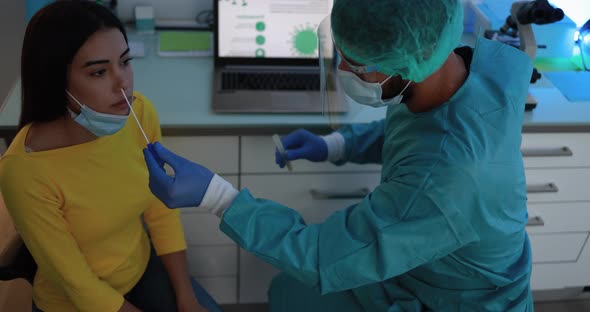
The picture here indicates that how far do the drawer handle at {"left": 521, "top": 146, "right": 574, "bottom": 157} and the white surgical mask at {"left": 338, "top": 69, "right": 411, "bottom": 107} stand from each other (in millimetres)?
845

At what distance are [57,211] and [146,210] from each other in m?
0.33

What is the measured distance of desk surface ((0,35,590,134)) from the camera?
176cm

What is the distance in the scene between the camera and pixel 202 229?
2037mm

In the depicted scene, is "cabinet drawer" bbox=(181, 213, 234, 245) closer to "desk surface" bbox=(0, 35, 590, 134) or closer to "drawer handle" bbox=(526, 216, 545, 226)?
"desk surface" bbox=(0, 35, 590, 134)

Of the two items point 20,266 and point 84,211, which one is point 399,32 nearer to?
point 84,211

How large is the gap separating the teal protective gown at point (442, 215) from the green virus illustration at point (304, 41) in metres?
0.69

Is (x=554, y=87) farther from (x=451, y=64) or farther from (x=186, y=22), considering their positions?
(x=186, y=22)

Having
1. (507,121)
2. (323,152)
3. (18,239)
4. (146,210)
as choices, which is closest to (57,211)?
(18,239)

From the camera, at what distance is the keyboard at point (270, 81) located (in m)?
1.93

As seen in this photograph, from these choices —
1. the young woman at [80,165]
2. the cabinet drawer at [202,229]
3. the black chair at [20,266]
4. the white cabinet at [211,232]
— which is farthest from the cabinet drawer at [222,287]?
the black chair at [20,266]

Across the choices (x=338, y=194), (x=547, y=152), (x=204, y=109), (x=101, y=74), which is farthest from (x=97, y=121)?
(x=547, y=152)

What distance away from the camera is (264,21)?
2010 millimetres

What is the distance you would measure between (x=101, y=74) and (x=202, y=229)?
87 cm

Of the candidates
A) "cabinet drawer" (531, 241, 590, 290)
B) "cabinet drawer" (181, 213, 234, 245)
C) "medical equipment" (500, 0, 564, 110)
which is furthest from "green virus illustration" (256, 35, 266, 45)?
"cabinet drawer" (531, 241, 590, 290)
